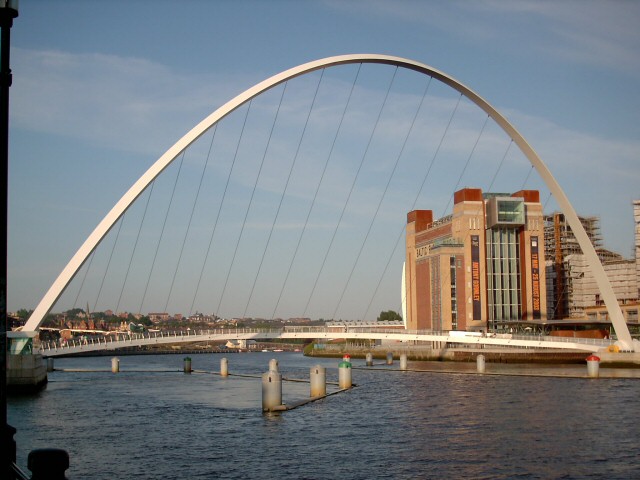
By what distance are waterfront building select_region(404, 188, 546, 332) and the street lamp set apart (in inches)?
3772

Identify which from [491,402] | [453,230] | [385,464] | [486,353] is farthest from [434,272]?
[385,464]

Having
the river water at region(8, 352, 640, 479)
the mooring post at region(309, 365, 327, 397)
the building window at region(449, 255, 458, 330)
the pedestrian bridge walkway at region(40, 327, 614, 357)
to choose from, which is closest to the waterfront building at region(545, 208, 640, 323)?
the building window at region(449, 255, 458, 330)

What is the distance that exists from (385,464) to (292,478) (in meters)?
2.84

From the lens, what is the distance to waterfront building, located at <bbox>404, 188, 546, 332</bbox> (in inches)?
4023

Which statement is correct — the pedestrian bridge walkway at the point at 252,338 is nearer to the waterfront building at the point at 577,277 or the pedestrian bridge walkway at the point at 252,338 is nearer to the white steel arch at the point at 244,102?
the white steel arch at the point at 244,102

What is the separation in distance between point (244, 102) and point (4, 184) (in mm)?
39437

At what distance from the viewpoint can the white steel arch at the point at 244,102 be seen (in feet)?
137

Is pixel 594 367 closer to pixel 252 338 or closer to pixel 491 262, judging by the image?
pixel 252 338

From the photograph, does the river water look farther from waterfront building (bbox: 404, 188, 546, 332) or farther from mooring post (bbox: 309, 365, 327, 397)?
waterfront building (bbox: 404, 188, 546, 332)

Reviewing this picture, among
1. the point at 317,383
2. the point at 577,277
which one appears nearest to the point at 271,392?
the point at 317,383

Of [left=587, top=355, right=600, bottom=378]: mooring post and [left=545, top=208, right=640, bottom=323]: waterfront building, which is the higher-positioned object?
[left=545, top=208, right=640, bottom=323]: waterfront building

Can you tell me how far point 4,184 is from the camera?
7.71 meters

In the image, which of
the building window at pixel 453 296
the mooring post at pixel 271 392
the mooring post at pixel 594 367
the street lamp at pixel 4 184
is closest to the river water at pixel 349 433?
the mooring post at pixel 271 392

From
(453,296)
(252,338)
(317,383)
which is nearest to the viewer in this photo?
(317,383)
